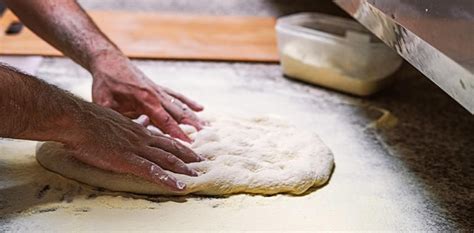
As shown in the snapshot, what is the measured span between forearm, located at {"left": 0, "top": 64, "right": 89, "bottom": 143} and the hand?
0.25m

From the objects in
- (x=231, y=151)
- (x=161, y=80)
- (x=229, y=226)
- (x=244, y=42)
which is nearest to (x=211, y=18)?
(x=244, y=42)

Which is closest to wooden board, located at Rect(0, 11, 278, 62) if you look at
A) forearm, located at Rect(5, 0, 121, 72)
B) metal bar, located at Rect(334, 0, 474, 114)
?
forearm, located at Rect(5, 0, 121, 72)

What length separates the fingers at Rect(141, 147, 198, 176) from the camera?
1114 millimetres

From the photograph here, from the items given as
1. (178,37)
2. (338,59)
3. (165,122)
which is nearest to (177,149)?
(165,122)

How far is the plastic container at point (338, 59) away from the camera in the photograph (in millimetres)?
1664

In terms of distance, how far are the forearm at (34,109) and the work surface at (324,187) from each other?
0.12 metres

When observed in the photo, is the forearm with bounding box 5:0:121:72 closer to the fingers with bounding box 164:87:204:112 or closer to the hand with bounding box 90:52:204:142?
the hand with bounding box 90:52:204:142

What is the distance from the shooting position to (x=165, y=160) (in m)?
1.12

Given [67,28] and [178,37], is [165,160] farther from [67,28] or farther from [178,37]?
[178,37]

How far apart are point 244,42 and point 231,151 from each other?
840 millimetres

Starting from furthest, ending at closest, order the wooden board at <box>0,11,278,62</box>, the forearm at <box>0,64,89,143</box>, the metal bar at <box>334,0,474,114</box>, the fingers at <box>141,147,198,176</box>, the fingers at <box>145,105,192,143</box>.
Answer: the wooden board at <box>0,11,278,62</box> → the fingers at <box>145,105,192,143</box> → the fingers at <box>141,147,198,176</box> → the forearm at <box>0,64,89,143</box> → the metal bar at <box>334,0,474,114</box>

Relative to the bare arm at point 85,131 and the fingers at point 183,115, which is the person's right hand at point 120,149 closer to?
the bare arm at point 85,131

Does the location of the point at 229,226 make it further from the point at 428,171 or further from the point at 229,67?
the point at 229,67

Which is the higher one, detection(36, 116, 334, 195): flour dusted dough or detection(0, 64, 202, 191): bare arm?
detection(0, 64, 202, 191): bare arm
